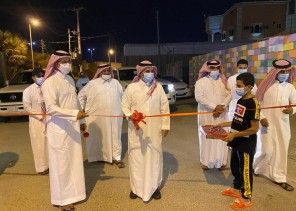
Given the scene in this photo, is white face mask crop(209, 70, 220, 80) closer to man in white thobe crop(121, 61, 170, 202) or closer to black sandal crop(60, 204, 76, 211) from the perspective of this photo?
man in white thobe crop(121, 61, 170, 202)

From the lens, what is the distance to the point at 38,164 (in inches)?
197

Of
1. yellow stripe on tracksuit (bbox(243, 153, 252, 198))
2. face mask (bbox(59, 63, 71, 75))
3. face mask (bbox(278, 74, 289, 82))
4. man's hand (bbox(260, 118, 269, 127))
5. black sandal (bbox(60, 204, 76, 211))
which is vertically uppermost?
face mask (bbox(59, 63, 71, 75))

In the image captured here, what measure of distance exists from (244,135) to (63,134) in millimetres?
2270

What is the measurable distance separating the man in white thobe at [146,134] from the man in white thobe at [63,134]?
2.41 feet

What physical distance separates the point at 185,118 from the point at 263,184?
6.08 meters

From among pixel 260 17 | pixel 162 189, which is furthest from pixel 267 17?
pixel 162 189

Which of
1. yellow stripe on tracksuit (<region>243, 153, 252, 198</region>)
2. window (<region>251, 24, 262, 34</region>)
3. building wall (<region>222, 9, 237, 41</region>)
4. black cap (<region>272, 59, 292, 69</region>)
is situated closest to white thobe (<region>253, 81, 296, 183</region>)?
black cap (<region>272, 59, 292, 69</region>)

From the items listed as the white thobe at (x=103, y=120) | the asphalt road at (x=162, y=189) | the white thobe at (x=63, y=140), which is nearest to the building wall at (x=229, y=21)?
the asphalt road at (x=162, y=189)

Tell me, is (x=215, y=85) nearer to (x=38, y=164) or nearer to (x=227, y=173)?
(x=227, y=173)

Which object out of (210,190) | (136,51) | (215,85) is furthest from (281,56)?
(136,51)

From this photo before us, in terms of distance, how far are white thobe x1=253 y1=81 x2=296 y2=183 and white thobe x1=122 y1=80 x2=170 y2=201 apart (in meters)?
1.64

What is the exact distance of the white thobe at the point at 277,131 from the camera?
4.16 metres

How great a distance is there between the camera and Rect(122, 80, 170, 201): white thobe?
3.84m

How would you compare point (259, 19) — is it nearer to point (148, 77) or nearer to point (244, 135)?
point (148, 77)
